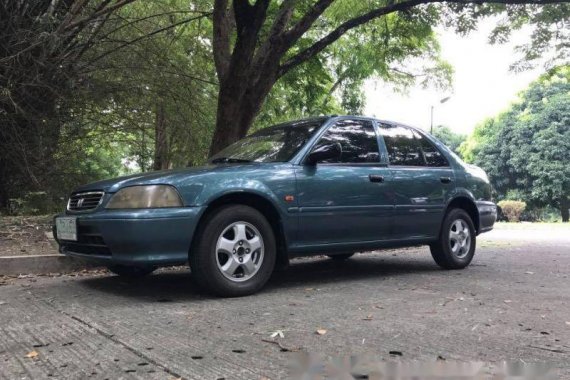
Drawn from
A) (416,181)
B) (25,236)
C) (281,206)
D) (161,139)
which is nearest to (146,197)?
(281,206)

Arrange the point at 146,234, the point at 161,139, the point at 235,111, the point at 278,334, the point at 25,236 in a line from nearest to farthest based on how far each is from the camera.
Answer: the point at 278,334, the point at 146,234, the point at 25,236, the point at 235,111, the point at 161,139

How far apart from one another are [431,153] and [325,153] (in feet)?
6.38

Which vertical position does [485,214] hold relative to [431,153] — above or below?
below

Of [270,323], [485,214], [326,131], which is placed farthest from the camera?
[485,214]

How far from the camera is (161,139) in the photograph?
14.4 metres

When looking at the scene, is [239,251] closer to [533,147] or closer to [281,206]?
[281,206]

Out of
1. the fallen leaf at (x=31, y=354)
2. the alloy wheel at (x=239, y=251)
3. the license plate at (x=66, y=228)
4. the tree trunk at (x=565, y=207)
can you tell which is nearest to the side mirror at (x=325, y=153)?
the alloy wheel at (x=239, y=251)

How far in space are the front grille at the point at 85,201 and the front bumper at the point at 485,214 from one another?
440 centimetres

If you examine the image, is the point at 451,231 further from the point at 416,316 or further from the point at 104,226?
the point at 104,226

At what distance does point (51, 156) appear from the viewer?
9.95 meters

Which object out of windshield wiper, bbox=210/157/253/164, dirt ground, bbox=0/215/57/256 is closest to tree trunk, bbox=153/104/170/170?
dirt ground, bbox=0/215/57/256

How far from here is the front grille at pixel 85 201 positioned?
4.83 meters

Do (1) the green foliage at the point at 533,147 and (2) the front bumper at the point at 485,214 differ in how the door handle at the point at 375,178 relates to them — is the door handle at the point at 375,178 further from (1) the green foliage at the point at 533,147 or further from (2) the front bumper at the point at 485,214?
(1) the green foliage at the point at 533,147

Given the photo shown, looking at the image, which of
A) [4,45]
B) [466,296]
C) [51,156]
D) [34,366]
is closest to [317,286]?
[466,296]
